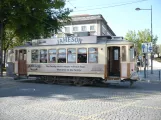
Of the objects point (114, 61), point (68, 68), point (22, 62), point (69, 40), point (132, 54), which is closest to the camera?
point (132, 54)

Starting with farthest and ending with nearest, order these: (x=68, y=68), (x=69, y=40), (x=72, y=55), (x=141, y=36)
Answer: (x=141, y=36) < (x=69, y=40) < (x=68, y=68) < (x=72, y=55)

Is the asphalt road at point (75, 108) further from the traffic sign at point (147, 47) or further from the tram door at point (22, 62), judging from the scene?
the traffic sign at point (147, 47)

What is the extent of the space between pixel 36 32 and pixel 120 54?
15.4 metres

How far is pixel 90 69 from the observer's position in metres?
18.0

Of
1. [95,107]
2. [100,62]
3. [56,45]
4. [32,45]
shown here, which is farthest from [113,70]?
[95,107]

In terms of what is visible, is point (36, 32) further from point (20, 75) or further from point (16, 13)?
point (20, 75)

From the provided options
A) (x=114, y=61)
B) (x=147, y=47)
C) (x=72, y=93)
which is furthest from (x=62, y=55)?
(x=147, y=47)

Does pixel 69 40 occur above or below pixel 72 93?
above

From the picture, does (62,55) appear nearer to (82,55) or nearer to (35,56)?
(82,55)

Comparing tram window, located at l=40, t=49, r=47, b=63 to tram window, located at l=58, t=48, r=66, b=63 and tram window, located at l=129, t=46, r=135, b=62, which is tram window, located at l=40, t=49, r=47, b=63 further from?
tram window, located at l=129, t=46, r=135, b=62

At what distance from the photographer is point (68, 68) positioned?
1888 cm

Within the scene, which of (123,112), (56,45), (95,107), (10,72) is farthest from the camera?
(10,72)

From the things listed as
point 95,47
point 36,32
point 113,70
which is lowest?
point 113,70

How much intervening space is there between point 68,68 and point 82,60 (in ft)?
3.91
